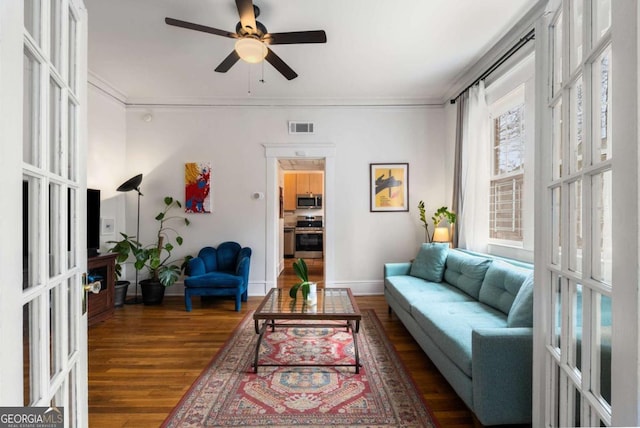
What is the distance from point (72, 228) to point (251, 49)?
1.98 meters

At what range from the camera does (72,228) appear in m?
1.08

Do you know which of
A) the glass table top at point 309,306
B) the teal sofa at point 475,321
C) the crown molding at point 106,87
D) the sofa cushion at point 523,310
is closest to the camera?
the teal sofa at point 475,321

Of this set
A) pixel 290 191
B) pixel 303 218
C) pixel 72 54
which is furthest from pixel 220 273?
pixel 290 191

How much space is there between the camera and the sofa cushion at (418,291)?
9.32 feet

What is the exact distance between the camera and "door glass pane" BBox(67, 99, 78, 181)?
105 cm

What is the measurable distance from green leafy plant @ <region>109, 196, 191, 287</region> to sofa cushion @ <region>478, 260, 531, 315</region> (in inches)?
146

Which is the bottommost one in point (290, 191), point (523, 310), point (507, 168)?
point (523, 310)

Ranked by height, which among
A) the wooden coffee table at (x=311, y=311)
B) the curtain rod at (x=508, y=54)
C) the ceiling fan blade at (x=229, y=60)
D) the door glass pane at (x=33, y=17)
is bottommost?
the wooden coffee table at (x=311, y=311)

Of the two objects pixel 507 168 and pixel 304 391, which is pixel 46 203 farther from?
pixel 507 168

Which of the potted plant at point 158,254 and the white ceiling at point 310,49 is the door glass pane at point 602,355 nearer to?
the white ceiling at point 310,49

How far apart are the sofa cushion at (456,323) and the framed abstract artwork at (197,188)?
3.32 meters

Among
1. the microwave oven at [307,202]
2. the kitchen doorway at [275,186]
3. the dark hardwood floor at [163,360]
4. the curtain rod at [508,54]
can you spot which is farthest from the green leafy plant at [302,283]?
the microwave oven at [307,202]

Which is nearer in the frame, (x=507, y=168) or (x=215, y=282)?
(x=507, y=168)

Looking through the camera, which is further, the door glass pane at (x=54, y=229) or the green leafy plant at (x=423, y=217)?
the green leafy plant at (x=423, y=217)
